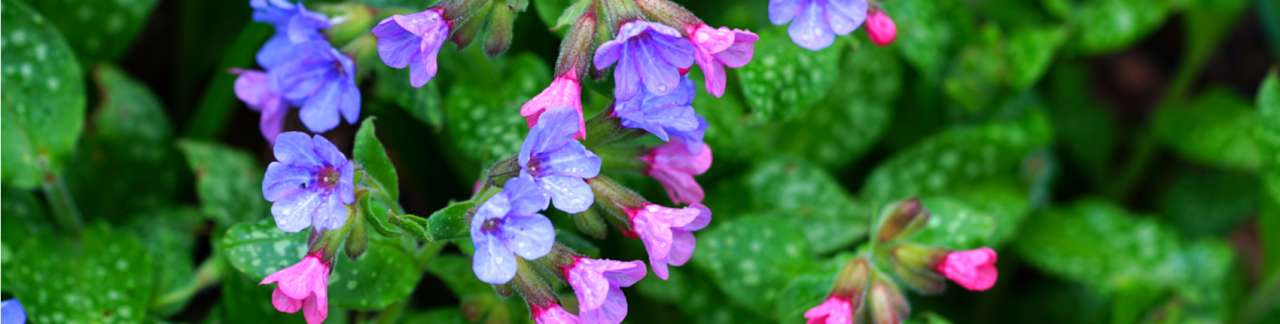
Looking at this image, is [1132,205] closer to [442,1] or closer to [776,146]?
[776,146]

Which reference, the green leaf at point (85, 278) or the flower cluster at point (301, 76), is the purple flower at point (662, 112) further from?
the green leaf at point (85, 278)

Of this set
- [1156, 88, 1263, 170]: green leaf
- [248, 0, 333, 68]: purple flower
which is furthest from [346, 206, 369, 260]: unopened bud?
[1156, 88, 1263, 170]: green leaf

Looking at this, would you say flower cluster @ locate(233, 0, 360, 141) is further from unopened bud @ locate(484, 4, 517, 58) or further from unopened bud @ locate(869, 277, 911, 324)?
unopened bud @ locate(869, 277, 911, 324)

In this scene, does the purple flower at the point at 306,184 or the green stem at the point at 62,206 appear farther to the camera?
the green stem at the point at 62,206

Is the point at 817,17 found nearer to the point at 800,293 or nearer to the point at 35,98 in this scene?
the point at 800,293

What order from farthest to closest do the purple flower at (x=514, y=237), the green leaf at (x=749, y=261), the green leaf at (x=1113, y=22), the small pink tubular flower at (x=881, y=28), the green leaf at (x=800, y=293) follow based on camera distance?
1. the green leaf at (x=1113, y=22)
2. the green leaf at (x=749, y=261)
3. the green leaf at (x=800, y=293)
4. the small pink tubular flower at (x=881, y=28)
5. the purple flower at (x=514, y=237)

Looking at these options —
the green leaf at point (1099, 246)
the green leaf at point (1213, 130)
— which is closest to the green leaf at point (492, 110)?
the green leaf at point (1099, 246)
